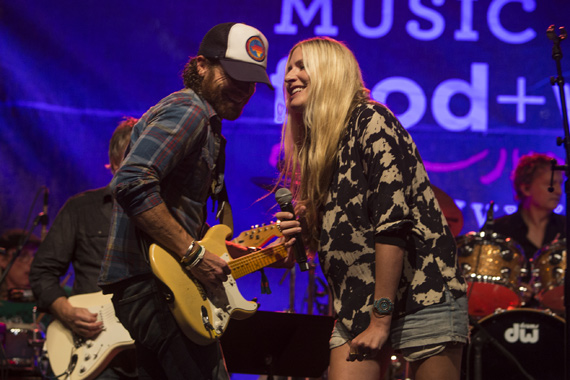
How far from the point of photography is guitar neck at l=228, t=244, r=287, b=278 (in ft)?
9.99

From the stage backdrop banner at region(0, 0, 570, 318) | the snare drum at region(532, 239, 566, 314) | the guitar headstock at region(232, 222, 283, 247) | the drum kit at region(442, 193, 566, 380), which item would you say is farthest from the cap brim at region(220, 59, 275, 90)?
the stage backdrop banner at region(0, 0, 570, 318)

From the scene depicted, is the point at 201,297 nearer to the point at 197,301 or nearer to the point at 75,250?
the point at 197,301

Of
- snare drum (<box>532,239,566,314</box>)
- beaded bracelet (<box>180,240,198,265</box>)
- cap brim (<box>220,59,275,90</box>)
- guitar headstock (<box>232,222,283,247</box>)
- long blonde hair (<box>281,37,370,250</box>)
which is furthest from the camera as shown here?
snare drum (<box>532,239,566,314</box>)

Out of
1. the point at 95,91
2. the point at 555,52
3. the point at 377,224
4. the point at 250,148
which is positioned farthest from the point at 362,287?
the point at 95,91

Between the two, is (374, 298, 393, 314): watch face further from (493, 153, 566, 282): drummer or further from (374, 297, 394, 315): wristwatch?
(493, 153, 566, 282): drummer

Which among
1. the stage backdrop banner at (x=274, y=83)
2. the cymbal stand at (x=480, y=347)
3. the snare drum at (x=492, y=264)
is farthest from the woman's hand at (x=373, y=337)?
the stage backdrop banner at (x=274, y=83)

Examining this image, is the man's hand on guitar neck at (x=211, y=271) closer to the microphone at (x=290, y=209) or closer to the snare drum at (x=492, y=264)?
the microphone at (x=290, y=209)

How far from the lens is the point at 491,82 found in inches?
269

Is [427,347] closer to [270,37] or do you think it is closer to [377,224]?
[377,224]

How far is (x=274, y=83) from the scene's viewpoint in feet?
22.5

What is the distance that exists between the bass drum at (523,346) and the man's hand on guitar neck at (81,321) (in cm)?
290

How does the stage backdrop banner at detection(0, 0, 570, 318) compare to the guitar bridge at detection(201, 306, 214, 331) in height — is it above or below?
above

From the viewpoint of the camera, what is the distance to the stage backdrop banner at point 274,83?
6801 mm

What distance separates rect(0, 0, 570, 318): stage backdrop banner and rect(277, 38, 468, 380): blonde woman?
419 centimetres
